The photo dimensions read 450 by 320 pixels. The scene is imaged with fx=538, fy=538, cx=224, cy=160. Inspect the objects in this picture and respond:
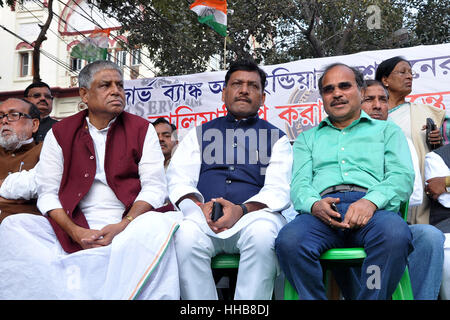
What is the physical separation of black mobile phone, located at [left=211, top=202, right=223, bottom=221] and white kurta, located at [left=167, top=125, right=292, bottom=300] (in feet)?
0.21

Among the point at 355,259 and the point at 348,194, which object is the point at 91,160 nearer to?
the point at 348,194

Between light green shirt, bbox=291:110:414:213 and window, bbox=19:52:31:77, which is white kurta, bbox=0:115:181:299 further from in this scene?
window, bbox=19:52:31:77

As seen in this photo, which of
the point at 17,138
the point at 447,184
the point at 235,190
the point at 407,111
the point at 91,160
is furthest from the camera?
the point at 407,111

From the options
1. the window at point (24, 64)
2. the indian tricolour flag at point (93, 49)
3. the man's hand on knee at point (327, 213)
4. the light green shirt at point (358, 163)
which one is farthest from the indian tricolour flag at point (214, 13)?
the window at point (24, 64)

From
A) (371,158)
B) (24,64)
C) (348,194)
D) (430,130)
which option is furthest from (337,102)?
(24,64)

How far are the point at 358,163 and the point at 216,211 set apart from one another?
88 cm

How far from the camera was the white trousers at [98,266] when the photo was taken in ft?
8.96

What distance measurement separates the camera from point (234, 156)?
3580 mm

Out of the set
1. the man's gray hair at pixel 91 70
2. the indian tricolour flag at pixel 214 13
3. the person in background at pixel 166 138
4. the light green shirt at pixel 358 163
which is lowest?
the light green shirt at pixel 358 163

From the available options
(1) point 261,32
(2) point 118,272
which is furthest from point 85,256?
(1) point 261,32

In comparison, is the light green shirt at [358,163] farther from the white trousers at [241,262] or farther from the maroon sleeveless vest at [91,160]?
the maroon sleeveless vest at [91,160]
